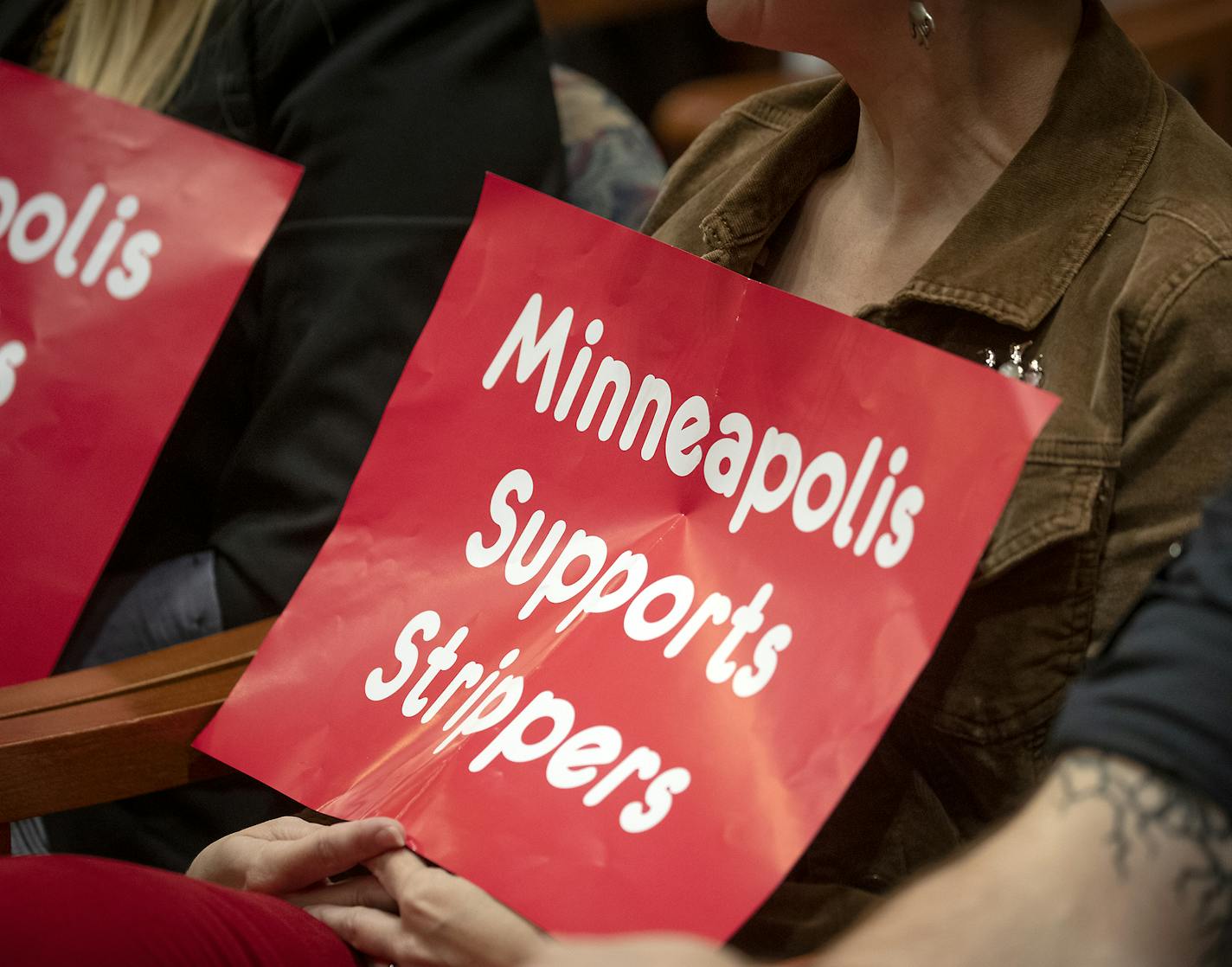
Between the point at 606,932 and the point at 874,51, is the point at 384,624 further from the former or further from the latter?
the point at 874,51

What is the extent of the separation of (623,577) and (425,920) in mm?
244

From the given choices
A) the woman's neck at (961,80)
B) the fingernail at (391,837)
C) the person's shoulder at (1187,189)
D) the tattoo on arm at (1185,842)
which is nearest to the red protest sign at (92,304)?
the fingernail at (391,837)

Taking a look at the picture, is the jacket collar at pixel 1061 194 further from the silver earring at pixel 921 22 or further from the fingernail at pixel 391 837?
the fingernail at pixel 391 837

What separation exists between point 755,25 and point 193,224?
1.84 ft

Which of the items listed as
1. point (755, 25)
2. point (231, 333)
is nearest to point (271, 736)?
point (231, 333)

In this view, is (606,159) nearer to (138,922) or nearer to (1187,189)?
(1187,189)

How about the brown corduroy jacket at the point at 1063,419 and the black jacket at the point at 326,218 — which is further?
the black jacket at the point at 326,218

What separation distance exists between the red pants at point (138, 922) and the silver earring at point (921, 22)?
0.71 meters

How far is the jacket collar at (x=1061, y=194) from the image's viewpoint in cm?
84

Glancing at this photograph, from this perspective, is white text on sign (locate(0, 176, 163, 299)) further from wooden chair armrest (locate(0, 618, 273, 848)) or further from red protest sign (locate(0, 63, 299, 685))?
wooden chair armrest (locate(0, 618, 273, 848))

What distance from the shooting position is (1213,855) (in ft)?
2.00

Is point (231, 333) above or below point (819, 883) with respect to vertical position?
above


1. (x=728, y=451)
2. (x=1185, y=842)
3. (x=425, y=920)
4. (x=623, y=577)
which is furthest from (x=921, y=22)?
(x=425, y=920)

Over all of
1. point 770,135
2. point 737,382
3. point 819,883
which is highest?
point 770,135
